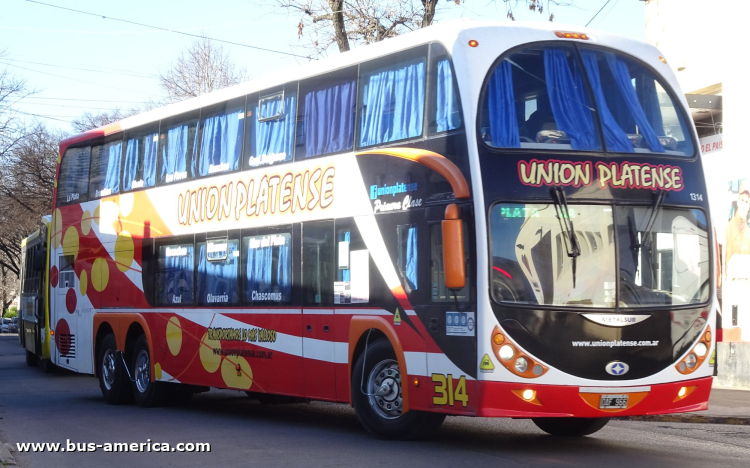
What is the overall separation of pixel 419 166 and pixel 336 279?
6.45 feet

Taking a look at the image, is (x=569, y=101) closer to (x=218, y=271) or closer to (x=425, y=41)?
(x=425, y=41)

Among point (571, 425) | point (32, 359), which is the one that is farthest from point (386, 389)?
point (32, 359)

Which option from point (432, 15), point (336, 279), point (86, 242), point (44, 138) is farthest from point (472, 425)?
point (44, 138)

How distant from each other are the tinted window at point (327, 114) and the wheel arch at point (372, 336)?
2037 mm

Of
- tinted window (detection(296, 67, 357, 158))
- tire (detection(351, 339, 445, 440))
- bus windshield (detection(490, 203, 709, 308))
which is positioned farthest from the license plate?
tinted window (detection(296, 67, 357, 158))

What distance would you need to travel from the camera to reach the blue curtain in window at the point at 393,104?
440 inches

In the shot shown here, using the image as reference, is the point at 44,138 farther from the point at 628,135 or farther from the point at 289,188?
the point at 628,135

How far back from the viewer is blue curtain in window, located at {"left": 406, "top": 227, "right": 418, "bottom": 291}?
11.0 metres

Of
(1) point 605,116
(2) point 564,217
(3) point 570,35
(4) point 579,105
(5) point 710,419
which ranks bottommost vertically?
(5) point 710,419

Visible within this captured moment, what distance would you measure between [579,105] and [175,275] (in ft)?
25.2

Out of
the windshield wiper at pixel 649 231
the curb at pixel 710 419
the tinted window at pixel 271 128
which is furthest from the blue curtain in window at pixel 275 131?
the curb at pixel 710 419

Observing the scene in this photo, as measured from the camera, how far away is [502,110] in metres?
10.4

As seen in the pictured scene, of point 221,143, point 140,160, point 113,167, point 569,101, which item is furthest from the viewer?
point 113,167

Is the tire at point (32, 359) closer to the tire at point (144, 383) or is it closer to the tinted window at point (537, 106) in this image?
the tire at point (144, 383)
